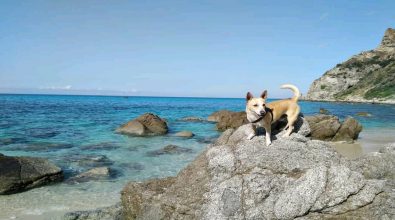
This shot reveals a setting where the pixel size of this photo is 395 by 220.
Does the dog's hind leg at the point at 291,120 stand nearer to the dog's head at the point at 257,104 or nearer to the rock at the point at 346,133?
the dog's head at the point at 257,104

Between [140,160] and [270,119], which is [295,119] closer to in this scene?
Result: [270,119]

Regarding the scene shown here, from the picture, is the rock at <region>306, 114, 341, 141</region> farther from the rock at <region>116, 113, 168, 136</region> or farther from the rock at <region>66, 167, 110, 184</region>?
the rock at <region>66, 167, 110, 184</region>

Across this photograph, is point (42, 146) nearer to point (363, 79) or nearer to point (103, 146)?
point (103, 146)

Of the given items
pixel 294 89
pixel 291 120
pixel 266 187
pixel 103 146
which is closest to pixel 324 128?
pixel 103 146

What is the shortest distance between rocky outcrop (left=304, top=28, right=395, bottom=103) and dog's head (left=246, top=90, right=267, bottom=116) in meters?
121

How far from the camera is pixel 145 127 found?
106 feet

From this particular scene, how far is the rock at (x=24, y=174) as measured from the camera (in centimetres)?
1385

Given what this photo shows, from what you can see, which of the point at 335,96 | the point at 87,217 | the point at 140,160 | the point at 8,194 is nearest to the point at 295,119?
the point at 87,217

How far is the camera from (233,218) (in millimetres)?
7855

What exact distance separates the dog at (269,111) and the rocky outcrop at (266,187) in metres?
0.34

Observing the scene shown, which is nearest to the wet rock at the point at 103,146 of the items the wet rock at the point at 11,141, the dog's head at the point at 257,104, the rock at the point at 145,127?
the rock at the point at 145,127

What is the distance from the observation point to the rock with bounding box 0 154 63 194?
1385 centimetres

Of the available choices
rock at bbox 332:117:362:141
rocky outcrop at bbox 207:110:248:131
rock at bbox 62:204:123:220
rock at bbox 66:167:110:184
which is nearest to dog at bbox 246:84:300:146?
rock at bbox 62:204:123:220

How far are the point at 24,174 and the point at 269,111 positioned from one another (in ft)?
34.7
